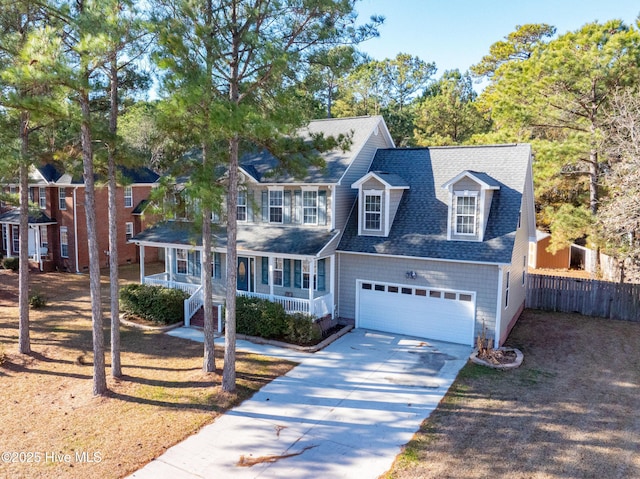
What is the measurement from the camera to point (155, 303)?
17.6 m

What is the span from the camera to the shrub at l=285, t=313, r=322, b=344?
15109mm

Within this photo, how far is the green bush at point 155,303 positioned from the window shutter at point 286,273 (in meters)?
3.78

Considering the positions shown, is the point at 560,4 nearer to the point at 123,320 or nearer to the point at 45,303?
the point at 123,320

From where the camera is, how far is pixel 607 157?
19109mm

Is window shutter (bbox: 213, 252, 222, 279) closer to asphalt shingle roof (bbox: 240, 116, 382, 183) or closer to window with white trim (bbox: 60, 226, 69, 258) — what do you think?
asphalt shingle roof (bbox: 240, 116, 382, 183)

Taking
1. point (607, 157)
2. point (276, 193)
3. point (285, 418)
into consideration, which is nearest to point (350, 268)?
point (276, 193)

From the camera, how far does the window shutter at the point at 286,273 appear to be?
713 inches

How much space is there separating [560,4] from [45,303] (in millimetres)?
25221

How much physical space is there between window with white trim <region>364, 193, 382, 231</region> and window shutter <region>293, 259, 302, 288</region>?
295 centimetres

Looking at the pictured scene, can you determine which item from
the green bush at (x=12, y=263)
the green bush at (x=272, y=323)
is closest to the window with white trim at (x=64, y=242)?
the green bush at (x=12, y=263)

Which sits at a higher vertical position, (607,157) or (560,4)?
(560,4)

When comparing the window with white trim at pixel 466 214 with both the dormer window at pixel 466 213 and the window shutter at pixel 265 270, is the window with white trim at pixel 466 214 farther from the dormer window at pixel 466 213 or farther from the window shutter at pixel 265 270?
the window shutter at pixel 265 270

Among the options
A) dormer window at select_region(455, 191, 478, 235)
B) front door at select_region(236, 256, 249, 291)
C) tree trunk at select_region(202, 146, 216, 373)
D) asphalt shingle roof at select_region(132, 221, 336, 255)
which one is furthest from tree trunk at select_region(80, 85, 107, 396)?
dormer window at select_region(455, 191, 478, 235)

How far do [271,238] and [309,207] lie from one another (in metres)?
1.87
